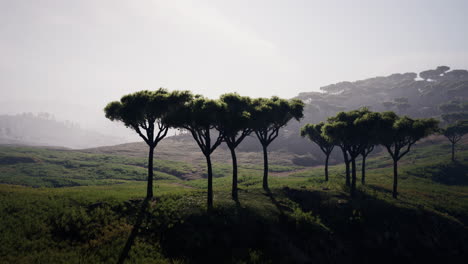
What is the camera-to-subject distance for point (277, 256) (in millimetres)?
18266

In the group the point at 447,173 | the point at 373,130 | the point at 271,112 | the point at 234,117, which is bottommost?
the point at 447,173

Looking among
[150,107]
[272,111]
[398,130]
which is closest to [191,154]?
[272,111]

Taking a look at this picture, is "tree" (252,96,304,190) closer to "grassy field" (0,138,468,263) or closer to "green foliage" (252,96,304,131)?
"green foliage" (252,96,304,131)

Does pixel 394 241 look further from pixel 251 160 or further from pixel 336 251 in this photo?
pixel 251 160

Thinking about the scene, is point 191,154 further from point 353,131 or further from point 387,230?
point 387,230

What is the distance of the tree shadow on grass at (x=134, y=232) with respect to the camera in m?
15.6

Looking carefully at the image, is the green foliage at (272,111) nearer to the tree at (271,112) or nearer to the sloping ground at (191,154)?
the tree at (271,112)

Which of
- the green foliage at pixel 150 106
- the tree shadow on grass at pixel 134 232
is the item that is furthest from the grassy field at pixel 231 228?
the green foliage at pixel 150 106

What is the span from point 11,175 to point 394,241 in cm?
7092

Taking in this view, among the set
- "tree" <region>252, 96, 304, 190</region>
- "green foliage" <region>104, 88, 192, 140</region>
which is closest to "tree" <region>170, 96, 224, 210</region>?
"green foliage" <region>104, 88, 192, 140</region>

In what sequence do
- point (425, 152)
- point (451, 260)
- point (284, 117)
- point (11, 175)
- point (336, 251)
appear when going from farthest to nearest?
point (425, 152), point (11, 175), point (284, 117), point (451, 260), point (336, 251)

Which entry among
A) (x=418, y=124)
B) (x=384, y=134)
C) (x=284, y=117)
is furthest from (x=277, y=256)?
(x=418, y=124)

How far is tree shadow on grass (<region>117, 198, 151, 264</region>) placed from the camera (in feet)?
51.1

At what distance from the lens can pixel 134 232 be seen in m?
18.5
